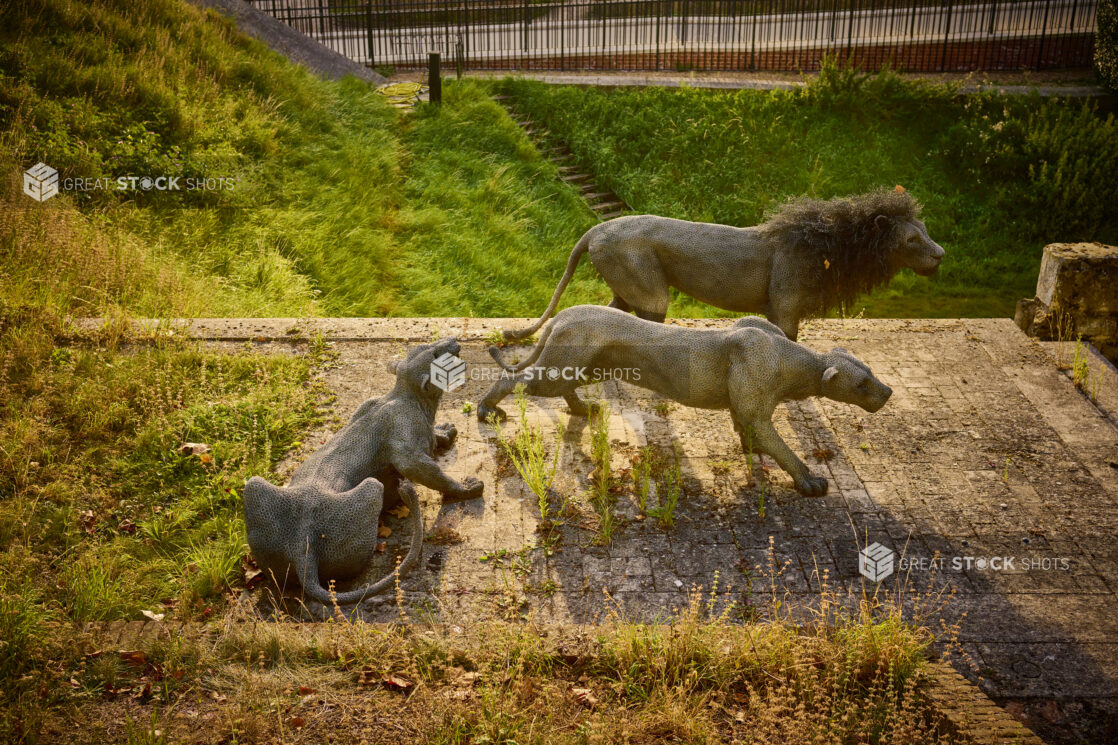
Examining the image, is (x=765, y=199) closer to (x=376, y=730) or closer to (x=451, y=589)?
(x=451, y=589)

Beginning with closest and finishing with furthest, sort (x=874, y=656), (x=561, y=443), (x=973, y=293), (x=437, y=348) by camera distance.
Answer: (x=874, y=656) → (x=437, y=348) → (x=561, y=443) → (x=973, y=293)

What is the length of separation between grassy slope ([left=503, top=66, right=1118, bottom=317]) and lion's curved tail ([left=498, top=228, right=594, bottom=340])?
6013 mm

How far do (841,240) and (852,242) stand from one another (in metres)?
0.08

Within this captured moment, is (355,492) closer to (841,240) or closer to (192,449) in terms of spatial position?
(192,449)

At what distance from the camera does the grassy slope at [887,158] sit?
13.2m

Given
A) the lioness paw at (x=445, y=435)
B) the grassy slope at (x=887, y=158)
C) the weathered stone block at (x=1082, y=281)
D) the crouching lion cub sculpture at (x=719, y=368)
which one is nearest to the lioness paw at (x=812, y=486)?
the crouching lion cub sculpture at (x=719, y=368)

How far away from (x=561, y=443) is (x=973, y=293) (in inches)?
319

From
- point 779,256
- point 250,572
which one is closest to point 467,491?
point 250,572

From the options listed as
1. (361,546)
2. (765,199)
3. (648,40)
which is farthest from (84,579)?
(648,40)

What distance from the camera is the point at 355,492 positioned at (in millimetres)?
5242

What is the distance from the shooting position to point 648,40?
62.3ft

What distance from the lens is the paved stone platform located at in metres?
5.03

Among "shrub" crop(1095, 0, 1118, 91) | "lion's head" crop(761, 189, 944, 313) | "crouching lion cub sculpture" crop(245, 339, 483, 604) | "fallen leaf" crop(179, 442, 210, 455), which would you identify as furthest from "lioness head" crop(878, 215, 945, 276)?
"shrub" crop(1095, 0, 1118, 91)

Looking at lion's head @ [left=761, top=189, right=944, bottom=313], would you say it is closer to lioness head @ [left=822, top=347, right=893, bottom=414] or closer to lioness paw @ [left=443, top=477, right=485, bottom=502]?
lioness head @ [left=822, top=347, right=893, bottom=414]
